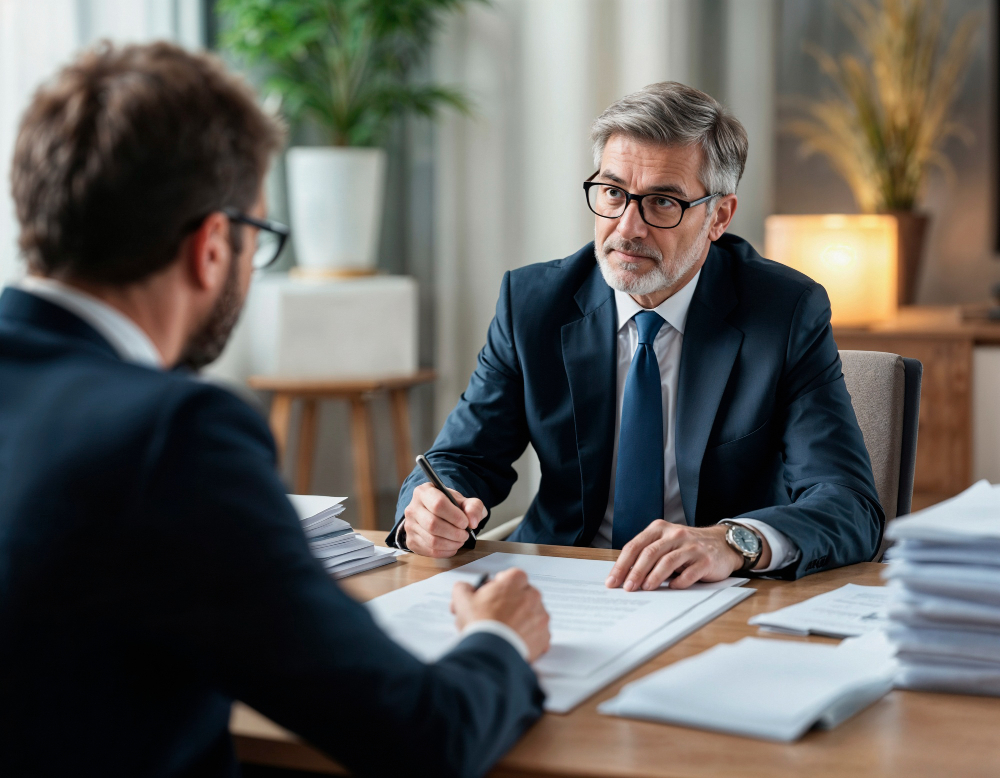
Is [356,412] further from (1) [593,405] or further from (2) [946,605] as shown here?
(2) [946,605]

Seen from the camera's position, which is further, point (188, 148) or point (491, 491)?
point (491, 491)

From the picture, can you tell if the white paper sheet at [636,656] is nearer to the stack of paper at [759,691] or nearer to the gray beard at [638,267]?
the stack of paper at [759,691]

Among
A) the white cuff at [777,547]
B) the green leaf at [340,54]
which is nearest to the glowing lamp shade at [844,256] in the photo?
the green leaf at [340,54]

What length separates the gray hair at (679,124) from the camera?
180 cm

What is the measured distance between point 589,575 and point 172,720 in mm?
677

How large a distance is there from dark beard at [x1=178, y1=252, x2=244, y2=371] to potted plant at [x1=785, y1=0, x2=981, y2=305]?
3.27 metres

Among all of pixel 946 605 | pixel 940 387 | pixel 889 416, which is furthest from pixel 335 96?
pixel 946 605

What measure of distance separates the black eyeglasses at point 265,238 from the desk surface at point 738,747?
1.04 ft

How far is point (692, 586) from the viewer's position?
4.32 feet

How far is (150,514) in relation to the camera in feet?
2.35

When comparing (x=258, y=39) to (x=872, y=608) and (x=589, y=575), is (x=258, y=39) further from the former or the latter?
(x=872, y=608)

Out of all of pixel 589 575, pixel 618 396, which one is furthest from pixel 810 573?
pixel 618 396

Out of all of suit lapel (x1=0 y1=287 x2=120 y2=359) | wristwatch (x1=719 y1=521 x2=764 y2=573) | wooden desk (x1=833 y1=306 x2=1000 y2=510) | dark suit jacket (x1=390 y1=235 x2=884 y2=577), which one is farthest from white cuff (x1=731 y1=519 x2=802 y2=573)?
wooden desk (x1=833 y1=306 x2=1000 y2=510)

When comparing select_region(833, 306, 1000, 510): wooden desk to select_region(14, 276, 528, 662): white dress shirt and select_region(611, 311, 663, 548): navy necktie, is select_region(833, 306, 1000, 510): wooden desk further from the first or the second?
select_region(14, 276, 528, 662): white dress shirt
